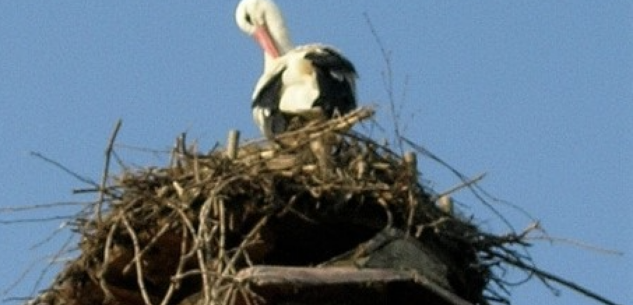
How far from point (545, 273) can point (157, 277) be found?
1.38 metres

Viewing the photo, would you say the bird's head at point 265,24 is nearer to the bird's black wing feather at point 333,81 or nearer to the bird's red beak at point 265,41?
the bird's red beak at point 265,41

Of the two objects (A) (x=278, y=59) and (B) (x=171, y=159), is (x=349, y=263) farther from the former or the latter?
(A) (x=278, y=59)

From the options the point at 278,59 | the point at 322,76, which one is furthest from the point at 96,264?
the point at 278,59

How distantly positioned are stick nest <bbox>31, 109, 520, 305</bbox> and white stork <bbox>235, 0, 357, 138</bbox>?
63.8 inches

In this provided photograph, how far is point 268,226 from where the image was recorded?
9.00 meters

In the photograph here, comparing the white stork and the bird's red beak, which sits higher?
the bird's red beak

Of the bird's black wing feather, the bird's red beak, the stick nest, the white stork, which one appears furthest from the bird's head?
the stick nest

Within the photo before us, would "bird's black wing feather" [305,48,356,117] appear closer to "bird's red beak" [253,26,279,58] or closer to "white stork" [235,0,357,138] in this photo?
"white stork" [235,0,357,138]

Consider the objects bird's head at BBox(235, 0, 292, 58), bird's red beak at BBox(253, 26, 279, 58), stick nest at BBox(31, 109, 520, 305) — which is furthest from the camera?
bird's head at BBox(235, 0, 292, 58)

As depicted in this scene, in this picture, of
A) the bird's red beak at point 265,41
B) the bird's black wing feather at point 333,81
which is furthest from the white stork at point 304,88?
the bird's red beak at point 265,41

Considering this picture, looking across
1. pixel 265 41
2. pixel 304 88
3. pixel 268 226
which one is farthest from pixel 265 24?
pixel 268 226

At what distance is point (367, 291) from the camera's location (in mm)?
8641

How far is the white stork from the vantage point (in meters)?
11.2

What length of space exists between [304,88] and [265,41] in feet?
6.24
